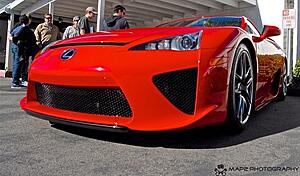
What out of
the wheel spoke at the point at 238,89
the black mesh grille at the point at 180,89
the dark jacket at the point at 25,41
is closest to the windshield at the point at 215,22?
the wheel spoke at the point at 238,89

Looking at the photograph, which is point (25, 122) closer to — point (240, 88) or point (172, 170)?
point (172, 170)

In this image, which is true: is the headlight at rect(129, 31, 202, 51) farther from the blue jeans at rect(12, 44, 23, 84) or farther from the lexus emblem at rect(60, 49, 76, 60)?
the blue jeans at rect(12, 44, 23, 84)

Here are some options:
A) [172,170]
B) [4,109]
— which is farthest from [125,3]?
[172,170]

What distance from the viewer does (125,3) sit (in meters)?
10.1

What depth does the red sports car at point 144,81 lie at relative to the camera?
7.10 ft

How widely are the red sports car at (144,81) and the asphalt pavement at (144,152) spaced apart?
19 centimetres

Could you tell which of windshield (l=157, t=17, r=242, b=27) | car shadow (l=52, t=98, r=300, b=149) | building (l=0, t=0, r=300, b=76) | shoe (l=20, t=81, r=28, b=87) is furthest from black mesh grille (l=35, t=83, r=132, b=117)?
building (l=0, t=0, r=300, b=76)

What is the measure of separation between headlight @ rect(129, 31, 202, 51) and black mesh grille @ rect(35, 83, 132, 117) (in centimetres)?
38

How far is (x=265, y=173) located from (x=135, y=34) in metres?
1.38

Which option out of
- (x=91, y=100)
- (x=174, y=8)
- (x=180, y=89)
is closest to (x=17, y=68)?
(x=91, y=100)

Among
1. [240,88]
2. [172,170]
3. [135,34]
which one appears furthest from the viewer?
[240,88]

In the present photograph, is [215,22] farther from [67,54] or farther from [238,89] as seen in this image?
[67,54]

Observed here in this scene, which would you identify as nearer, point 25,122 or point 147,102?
point 147,102

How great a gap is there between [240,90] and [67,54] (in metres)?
1.48
